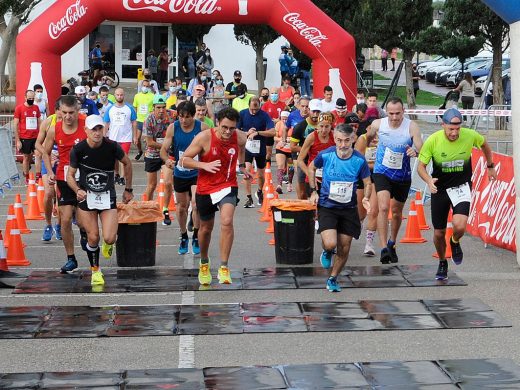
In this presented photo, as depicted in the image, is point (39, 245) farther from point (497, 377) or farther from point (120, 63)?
point (120, 63)

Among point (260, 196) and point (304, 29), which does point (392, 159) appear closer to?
point (260, 196)

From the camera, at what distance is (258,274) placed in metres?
12.4

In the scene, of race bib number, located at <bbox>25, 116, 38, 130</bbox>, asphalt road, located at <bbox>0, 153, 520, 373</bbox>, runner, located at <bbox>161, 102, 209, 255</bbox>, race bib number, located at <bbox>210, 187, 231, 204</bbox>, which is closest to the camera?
asphalt road, located at <bbox>0, 153, 520, 373</bbox>

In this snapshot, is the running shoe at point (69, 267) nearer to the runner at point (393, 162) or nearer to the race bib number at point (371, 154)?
the runner at point (393, 162)

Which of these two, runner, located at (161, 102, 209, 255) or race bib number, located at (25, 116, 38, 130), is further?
race bib number, located at (25, 116, 38, 130)

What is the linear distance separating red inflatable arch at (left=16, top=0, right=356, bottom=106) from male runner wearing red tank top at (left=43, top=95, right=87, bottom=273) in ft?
38.4

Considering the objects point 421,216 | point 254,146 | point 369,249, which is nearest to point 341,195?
point 369,249

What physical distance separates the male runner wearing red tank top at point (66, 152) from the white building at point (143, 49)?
34.9m

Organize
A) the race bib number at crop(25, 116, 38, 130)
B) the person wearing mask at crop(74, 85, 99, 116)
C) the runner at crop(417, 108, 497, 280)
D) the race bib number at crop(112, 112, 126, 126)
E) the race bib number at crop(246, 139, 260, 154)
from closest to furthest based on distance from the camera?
the runner at crop(417, 108, 497, 280) → the race bib number at crop(246, 139, 260, 154) → the person wearing mask at crop(74, 85, 99, 116) → the race bib number at crop(112, 112, 126, 126) → the race bib number at crop(25, 116, 38, 130)

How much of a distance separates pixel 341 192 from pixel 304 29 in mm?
12937

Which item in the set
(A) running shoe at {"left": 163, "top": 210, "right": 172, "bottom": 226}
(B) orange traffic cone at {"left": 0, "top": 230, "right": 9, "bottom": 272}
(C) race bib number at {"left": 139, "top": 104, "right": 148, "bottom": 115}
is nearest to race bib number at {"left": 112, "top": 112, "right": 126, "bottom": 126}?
(C) race bib number at {"left": 139, "top": 104, "right": 148, "bottom": 115}

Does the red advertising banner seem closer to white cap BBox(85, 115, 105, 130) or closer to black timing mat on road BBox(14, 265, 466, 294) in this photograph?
black timing mat on road BBox(14, 265, 466, 294)

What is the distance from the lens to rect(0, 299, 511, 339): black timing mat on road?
9.70m

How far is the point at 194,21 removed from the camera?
80.3ft
